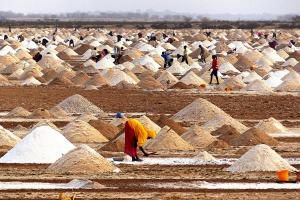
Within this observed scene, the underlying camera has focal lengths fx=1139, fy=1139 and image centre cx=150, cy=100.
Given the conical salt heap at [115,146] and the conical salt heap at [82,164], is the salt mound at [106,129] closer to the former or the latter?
the conical salt heap at [115,146]

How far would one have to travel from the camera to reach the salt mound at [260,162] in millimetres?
16672

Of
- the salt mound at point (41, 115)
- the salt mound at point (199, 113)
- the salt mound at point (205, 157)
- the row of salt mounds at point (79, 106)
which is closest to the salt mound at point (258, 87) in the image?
the row of salt mounds at point (79, 106)

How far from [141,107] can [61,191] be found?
44.7ft

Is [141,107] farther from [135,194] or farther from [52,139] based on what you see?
[135,194]

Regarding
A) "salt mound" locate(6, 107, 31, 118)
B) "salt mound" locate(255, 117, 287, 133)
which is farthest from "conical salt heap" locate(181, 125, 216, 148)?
"salt mound" locate(6, 107, 31, 118)

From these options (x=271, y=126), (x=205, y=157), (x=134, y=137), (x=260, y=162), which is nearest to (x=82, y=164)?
(x=134, y=137)

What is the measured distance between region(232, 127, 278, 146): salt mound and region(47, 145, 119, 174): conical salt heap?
3.98 m

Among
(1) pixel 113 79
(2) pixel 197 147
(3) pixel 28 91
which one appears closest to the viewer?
(2) pixel 197 147

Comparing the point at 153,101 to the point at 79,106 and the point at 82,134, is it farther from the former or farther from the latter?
the point at 82,134

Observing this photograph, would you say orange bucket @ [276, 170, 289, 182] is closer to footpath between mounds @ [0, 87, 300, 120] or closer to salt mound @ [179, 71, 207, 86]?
footpath between mounds @ [0, 87, 300, 120]

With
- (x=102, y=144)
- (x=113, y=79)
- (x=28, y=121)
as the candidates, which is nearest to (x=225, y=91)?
(x=113, y=79)

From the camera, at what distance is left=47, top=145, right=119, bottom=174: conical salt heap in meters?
16.6

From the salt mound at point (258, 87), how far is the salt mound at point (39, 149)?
594 inches

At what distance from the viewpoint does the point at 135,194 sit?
47.6ft
